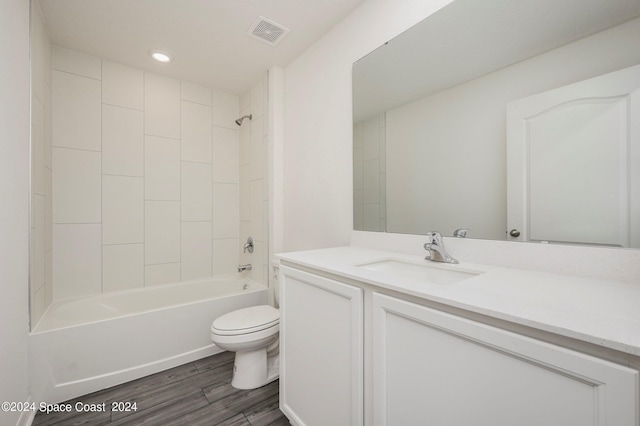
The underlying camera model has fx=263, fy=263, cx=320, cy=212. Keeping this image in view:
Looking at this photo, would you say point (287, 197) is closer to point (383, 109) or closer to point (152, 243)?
point (383, 109)

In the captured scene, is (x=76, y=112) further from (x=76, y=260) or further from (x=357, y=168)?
(x=357, y=168)

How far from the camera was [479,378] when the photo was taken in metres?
0.63

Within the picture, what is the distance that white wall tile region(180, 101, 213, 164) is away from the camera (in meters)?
2.63

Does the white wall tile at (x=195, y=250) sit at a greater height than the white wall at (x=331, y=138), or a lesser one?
lesser

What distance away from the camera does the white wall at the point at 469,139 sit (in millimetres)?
887

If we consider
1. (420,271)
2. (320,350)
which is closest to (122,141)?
(320,350)

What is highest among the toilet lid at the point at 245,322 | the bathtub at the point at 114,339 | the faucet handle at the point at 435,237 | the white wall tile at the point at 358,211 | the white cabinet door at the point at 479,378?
the white wall tile at the point at 358,211

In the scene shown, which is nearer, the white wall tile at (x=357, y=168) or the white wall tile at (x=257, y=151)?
the white wall tile at (x=357, y=168)

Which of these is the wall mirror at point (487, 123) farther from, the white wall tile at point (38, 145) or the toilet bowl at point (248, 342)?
the white wall tile at point (38, 145)

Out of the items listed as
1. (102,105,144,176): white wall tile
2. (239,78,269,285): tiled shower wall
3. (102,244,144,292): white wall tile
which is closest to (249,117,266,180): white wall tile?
(239,78,269,285): tiled shower wall

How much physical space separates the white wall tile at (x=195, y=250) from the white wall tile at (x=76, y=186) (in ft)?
2.32

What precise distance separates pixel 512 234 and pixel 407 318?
0.61 m

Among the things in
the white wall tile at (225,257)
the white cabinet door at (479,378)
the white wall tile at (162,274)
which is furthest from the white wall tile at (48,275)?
the white cabinet door at (479,378)

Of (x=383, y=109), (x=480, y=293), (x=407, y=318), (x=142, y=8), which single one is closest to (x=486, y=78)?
(x=383, y=109)
